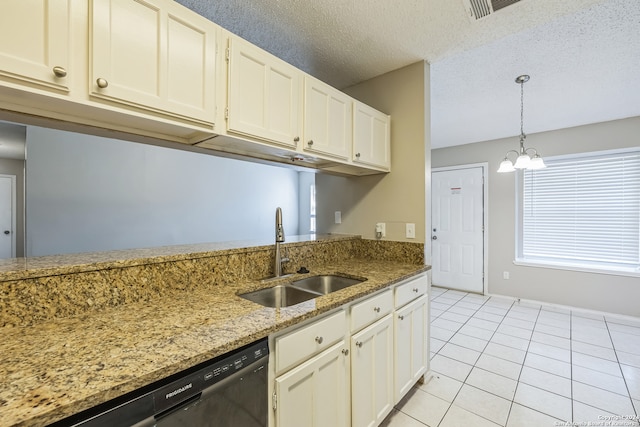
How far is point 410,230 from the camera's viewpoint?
7.16 feet

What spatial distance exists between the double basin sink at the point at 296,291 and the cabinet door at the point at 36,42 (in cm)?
112

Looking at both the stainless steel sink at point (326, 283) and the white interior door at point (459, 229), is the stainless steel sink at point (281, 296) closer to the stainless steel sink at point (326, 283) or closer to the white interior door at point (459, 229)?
the stainless steel sink at point (326, 283)

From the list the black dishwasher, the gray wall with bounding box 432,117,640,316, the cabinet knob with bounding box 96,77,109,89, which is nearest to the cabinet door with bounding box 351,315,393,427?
the black dishwasher

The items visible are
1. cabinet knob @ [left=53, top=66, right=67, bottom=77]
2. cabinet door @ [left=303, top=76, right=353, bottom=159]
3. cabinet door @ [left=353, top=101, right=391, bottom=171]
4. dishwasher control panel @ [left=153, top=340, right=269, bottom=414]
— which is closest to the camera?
dishwasher control panel @ [left=153, top=340, right=269, bottom=414]

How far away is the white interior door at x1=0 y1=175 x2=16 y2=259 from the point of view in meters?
4.13

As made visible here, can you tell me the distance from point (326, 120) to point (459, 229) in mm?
3721

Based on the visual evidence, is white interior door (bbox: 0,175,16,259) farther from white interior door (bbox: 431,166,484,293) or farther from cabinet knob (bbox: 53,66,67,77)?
white interior door (bbox: 431,166,484,293)

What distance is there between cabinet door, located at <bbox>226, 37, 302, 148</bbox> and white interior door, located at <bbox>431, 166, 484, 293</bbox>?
3.83m

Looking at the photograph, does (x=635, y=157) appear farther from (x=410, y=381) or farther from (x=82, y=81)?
(x=82, y=81)

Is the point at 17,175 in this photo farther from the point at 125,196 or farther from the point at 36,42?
the point at 36,42

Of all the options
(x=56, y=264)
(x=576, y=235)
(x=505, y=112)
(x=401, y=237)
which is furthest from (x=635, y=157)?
(x=56, y=264)

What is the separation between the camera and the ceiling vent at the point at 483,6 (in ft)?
4.91

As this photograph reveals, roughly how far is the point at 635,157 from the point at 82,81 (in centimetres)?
518

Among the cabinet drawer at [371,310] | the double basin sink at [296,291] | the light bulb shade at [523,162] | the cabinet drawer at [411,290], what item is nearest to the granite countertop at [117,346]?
the cabinet drawer at [371,310]
